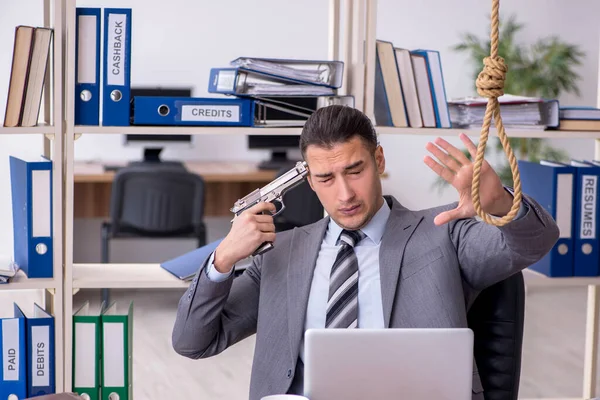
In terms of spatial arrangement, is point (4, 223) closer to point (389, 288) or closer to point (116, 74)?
point (116, 74)

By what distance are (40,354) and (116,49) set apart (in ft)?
2.95

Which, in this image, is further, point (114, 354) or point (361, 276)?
point (114, 354)

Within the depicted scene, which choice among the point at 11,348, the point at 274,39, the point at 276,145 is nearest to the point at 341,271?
the point at 11,348

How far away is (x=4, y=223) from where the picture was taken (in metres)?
5.47

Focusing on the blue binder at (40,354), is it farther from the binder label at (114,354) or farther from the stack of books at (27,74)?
the stack of books at (27,74)

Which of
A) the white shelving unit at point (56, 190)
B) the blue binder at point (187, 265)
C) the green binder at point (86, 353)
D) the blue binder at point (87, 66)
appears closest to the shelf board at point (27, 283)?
the white shelving unit at point (56, 190)

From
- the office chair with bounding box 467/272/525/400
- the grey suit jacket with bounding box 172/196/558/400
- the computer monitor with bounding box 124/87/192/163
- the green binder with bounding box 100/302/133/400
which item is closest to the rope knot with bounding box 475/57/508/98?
the grey suit jacket with bounding box 172/196/558/400

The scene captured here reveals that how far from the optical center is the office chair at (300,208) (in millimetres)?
5023

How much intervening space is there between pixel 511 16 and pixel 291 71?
4.19 m

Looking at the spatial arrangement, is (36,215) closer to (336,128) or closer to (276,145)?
(336,128)

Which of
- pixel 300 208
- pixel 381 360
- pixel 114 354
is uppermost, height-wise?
pixel 381 360

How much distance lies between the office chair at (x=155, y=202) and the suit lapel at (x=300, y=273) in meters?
2.95

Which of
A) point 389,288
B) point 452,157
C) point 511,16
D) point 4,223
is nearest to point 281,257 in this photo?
point 389,288

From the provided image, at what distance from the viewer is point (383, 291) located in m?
1.93
